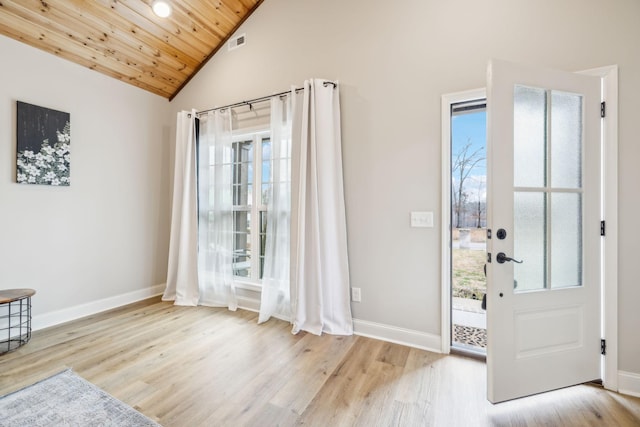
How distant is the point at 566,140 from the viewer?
5.98 ft

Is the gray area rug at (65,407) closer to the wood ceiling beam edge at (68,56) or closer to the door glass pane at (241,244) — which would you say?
the door glass pane at (241,244)

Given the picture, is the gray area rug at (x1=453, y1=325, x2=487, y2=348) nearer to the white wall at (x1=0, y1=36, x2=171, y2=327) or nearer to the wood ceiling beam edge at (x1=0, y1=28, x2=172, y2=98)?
the white wall at (x1=0, y1=36, x2=171, y2=327)

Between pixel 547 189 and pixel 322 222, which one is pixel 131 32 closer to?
pixel 322 222

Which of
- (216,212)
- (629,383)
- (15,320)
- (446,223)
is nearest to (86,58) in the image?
(216,212)

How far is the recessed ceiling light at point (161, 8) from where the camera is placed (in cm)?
272

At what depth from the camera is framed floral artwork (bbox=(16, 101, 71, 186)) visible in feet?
8.63

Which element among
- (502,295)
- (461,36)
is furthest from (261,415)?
(461,36)

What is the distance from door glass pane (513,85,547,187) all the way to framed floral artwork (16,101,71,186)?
415cm

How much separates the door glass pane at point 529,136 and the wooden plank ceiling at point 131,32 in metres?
3.08

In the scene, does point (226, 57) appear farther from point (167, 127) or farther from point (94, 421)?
point (94, 421)

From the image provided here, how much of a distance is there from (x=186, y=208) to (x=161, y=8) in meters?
2.14

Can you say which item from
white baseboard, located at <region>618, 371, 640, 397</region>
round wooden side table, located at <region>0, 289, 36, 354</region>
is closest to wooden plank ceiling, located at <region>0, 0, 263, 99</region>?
round wooden side table, located at <region>0, 289, 36, 354</region>

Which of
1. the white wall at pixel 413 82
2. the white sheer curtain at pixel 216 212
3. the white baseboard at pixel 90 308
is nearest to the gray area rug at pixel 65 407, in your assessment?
the white baseboard at pixel 90 308

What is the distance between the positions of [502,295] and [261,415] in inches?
63.8
